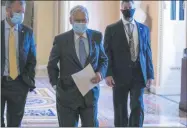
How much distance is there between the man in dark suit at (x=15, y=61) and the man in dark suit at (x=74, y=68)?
13.9 inches

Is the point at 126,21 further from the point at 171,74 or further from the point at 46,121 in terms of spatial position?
the point at 171,74

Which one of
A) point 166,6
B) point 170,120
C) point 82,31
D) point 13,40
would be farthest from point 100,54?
point 166,6

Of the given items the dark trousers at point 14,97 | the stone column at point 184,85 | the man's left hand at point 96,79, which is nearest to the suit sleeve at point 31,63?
the dark trousers at point 14,97

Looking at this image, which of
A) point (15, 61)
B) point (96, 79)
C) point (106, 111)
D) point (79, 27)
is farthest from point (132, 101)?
point (106, 111)

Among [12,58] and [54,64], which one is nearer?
[54,64]

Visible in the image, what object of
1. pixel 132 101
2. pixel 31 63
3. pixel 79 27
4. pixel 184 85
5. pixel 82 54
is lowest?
pixel 184 85

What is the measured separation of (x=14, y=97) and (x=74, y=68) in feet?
2.20

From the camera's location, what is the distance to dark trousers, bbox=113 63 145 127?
14.3 ft

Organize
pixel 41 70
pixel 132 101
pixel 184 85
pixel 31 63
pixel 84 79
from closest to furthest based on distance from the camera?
pixel 84 79 → pixel 31 63 → pixel 132 101 → pixel 184 85 → pixel 41 70

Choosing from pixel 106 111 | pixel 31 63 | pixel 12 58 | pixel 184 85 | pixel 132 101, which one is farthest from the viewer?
pixel 184 85

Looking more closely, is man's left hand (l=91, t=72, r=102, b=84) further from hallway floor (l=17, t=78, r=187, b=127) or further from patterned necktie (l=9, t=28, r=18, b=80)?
hallway floor (l=17, t=78, r=187, b=127)

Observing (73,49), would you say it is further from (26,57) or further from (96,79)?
(26,57)

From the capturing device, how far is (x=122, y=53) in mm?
4391

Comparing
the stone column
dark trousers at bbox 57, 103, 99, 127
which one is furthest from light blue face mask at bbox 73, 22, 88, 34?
the stone column
